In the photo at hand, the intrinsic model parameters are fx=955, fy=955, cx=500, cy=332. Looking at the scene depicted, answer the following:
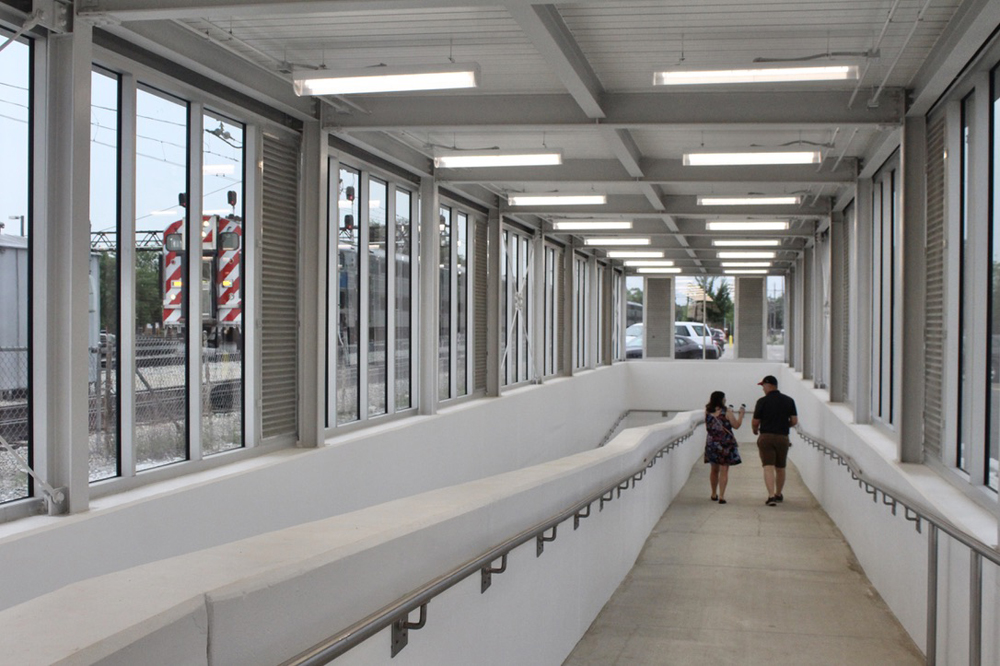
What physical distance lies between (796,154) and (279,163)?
12.6ft

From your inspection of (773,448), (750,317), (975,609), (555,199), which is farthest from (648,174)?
(750,317)

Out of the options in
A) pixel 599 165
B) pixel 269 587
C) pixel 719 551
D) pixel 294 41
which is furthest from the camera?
pixel 599 165

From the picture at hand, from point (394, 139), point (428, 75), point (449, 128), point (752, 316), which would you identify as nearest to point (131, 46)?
point (428, 75)

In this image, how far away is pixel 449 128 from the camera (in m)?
7.16

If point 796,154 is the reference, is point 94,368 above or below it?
below

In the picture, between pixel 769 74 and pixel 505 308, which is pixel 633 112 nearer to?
pixel 769 74

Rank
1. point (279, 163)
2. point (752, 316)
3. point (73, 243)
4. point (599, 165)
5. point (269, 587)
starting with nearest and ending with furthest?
point (269, 587), point (73, 243), point (279, 163), point (599, 165), point (752, 316)

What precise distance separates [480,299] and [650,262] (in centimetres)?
972

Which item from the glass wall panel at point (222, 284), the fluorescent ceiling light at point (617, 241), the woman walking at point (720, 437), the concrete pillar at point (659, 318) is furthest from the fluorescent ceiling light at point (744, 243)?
the glass wall panel at point (222, 284)

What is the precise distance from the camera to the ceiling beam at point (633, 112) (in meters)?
6.83

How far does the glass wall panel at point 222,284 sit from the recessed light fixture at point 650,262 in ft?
48.3

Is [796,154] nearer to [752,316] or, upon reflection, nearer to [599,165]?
[599,165]

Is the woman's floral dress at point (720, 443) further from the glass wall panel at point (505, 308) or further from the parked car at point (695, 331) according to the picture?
the parked car at point (695, 331)

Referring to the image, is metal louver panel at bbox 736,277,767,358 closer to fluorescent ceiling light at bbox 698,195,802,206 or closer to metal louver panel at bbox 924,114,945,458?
fluorescent ceiling light at bbox 698,195,802,206
